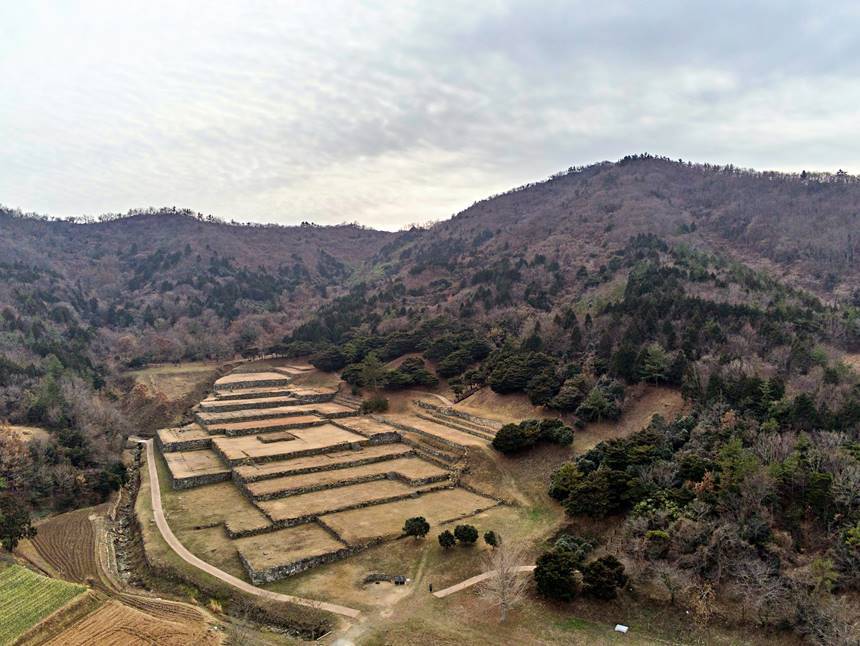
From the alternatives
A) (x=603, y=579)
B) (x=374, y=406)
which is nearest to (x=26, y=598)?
(x=603, y=579)

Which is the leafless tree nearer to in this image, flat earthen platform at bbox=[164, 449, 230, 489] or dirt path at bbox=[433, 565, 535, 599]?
dirt path at bbox=[433, 565, 535, 599]

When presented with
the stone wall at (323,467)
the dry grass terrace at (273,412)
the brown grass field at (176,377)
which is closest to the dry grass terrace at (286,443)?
the stone wall at (323,467)

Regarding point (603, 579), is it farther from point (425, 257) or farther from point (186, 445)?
point (425, 257)

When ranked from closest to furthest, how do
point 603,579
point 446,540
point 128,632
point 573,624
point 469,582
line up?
point 128,632
point 573,624
point 603,579
point 469,582
point 446,540

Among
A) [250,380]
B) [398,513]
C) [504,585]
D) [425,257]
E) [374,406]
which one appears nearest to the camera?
[504,585]

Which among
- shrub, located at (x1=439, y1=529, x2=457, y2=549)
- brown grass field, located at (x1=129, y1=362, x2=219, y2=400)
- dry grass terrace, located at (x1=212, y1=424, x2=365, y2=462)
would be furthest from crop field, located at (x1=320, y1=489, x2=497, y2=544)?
brown grass field, located at (x1=129, y1=362, x2=219, y2=400)

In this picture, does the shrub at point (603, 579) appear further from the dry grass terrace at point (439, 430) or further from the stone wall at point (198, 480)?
the stone wall at point (198, 480)

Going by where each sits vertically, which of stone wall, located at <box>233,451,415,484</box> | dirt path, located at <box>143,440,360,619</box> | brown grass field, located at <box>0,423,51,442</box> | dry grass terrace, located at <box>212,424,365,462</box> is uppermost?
brown grass field, located at <box>0,423,51,442</box>
